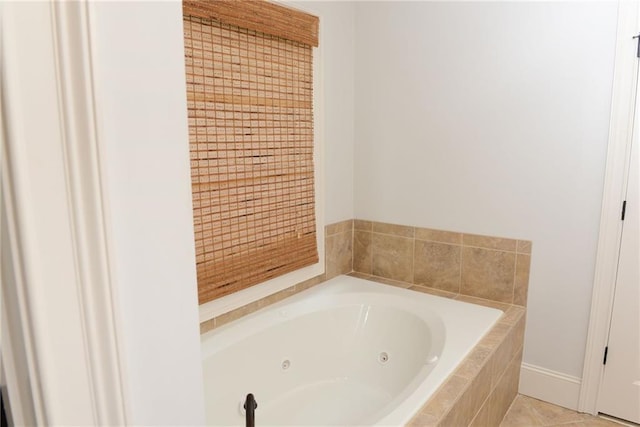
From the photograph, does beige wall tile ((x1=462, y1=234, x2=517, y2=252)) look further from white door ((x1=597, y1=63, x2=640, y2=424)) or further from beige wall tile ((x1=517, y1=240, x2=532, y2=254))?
white door ((x1=597, y1=63, x2=640, y2=424))

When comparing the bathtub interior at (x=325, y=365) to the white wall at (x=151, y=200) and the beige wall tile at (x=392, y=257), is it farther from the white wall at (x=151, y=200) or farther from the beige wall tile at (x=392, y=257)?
the white wall at (x=151, y=200)

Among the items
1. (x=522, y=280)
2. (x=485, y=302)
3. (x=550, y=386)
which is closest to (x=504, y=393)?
(x=550, y=386)

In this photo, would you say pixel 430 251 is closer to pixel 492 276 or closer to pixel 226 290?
pixel 492 276

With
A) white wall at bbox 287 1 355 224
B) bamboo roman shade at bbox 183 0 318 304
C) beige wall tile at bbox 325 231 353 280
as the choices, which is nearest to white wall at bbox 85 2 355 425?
bamboo roman shade at bbox 183 0 318 304

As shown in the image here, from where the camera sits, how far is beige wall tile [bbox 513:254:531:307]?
2387 millimetres

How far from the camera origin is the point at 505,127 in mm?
2332

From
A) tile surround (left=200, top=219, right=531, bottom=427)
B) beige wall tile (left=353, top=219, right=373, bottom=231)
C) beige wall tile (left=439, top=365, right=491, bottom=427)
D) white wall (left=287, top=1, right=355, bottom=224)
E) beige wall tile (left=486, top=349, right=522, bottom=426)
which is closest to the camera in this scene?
beige wall tile (left=439, top=365, right=491, bottom=427)

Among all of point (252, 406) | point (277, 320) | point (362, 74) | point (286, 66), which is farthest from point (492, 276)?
point (252, 406)

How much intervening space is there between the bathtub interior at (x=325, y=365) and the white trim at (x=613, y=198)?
2.67 feet

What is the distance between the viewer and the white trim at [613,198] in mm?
1970

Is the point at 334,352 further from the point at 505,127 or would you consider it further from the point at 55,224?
the point at 55,224

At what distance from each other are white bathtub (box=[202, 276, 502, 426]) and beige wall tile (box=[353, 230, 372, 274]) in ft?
0.99

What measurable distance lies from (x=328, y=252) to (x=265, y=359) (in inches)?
33.4

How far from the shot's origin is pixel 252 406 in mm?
953
